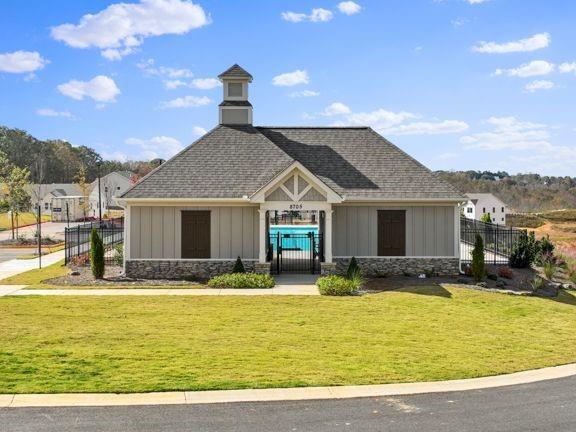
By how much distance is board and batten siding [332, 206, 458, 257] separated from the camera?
2514 centimetres

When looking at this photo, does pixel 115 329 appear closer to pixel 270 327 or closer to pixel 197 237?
pixel 270 327

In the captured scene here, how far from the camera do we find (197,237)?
24438 millimetres

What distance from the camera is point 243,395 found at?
10219mm

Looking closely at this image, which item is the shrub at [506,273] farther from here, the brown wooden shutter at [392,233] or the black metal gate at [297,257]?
the black metal gate at [297,257]

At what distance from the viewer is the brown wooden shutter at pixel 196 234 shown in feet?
80.2

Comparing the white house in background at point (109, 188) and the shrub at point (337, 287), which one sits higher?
the white house in background at point (109, 188)

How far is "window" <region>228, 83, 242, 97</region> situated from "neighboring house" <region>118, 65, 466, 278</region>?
2900mm

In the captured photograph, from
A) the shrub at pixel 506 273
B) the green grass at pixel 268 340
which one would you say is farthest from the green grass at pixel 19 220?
the shrub at pixel 506 273

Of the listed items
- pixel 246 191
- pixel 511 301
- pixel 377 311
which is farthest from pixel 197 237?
pixel 511 301

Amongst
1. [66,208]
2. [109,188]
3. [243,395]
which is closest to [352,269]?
[243,395]

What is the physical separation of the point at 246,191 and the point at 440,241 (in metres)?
8.53

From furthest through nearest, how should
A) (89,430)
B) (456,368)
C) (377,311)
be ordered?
(377,311) → (456,368) → (89,430)

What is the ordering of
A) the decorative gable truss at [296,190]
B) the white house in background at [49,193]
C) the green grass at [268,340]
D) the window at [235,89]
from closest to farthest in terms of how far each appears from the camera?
the green grass at [268,340] → the decorative gable truss at [296,190] → the window at [235,89] → the white house in background at [49,193]

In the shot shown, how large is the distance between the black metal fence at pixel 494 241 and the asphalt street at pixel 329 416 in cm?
1833
